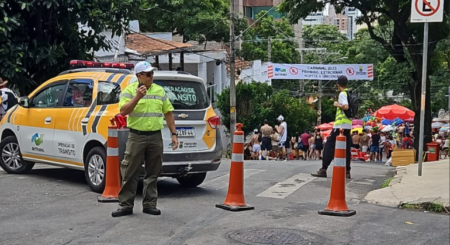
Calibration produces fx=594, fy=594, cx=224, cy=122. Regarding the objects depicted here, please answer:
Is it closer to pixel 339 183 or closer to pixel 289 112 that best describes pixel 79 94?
pixel 339 183

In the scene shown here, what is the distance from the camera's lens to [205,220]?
687 centimetres

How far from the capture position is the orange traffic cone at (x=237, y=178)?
7398 mm

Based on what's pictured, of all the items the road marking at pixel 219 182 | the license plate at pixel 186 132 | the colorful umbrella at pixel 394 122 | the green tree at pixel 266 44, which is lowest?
the colorful umbrella at pixel 394 122

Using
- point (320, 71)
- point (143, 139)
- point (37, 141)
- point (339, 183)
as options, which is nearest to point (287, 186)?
point (339, 183)

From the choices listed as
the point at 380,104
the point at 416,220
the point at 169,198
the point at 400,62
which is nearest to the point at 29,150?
the point at 169,198

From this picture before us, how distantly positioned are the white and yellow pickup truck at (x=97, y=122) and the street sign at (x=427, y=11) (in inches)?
141

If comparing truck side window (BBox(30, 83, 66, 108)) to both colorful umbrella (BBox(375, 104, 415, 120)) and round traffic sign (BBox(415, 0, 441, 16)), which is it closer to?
round traffic sign (BBox(415, 0, 441, 16))

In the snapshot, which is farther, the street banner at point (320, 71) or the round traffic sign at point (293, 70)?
the round traffic sign at point (293, 70)

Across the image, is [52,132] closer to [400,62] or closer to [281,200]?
[281,200]

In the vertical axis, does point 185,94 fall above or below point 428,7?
below

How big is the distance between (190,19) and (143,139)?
29613mm

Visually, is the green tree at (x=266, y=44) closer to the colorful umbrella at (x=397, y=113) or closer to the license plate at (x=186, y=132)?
the colorful umbrella at (x=397, y=113)

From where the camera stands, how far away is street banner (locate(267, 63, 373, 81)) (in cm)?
2947

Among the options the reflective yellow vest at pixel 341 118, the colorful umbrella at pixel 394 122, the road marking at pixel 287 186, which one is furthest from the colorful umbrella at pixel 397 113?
the reflective yellow vest at pixel 341 118
